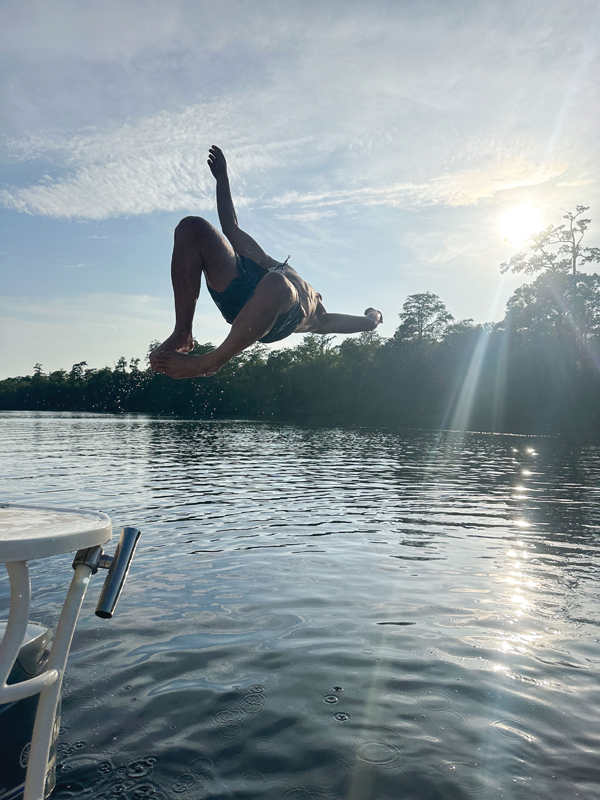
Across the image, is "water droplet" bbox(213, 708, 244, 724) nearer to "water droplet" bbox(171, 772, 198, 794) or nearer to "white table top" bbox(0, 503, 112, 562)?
"water droplet" bbox(171, 772, 198, 794)

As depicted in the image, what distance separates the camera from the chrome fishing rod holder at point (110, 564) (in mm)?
2125

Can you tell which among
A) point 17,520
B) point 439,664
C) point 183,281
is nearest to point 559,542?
point 439,664

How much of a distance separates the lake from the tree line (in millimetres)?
34199

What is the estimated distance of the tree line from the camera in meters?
65.8

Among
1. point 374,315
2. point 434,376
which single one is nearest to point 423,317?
point 434,376

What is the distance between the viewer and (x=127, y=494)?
16.6 meters

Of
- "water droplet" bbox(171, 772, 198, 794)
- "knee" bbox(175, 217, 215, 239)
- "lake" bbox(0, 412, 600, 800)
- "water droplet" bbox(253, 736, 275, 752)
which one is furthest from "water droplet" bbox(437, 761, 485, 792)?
"knee" bbox(175, 217, 215, 239)

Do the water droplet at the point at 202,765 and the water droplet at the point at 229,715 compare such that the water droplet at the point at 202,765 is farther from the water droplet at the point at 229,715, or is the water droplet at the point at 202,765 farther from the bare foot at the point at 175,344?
the bare foot at the point at 175,344

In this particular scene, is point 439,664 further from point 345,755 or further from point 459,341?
point 459,341

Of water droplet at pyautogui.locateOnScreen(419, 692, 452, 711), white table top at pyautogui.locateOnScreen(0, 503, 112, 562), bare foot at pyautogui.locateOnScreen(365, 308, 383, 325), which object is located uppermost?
bare foot at pyautogui.locateOnScreen(365, 308, 383, 325)

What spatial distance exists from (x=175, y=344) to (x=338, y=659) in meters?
3.56

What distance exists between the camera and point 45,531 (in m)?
1.92

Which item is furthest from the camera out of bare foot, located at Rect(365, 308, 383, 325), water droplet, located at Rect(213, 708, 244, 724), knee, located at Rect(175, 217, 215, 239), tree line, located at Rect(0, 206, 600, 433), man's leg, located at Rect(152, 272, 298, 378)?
tree line, located at Rect(0, 206, 600, 433)

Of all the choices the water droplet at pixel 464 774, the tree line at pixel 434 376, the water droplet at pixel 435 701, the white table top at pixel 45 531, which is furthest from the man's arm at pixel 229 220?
the tree line at pixel 434 376
